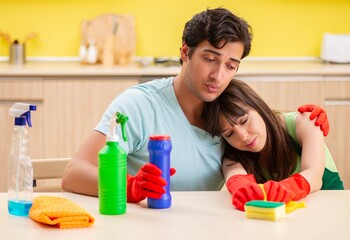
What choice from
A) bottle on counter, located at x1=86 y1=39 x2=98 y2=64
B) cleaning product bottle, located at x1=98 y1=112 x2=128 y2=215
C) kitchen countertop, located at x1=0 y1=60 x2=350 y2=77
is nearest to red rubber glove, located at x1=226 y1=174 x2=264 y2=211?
cleaning product bottle, located at x1=98 y1=112 x2=128 y2=215

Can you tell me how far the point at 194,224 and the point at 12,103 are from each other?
2617 millimetres

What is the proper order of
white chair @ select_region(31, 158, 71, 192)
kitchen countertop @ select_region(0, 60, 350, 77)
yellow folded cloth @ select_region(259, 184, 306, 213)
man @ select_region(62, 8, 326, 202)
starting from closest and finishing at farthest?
yellow folded cloth @ select_region(259, 184, 306, 213)
man @ select_region(62, 8, 326, 202)
white chair @ select_region(31, 158, 71, 192)
kitchen countertop @ select_region(0, 60, 350, 77)

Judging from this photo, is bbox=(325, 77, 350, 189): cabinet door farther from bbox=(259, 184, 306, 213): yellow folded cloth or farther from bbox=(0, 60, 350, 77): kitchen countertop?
bbox=(259, 184, 306, 213): yellow folded cloth

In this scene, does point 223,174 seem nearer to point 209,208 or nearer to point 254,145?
point 254,145

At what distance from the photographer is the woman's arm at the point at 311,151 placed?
89.0 inches

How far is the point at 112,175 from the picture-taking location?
189 centimetres

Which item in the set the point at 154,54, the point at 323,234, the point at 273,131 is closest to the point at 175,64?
the point at 154,54

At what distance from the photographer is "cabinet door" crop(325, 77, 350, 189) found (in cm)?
431

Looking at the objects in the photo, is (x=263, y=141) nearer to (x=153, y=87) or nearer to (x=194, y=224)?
(x=153, y=87)

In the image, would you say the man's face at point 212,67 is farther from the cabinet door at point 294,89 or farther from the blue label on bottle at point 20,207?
the cabinet door at point 294,89

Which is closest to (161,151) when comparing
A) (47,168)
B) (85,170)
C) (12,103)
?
(85,170)

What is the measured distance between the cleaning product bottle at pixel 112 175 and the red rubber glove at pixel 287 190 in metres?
0.41

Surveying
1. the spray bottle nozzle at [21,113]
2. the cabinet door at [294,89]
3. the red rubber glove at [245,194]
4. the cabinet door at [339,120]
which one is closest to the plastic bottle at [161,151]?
the red rubber glove at [245,194]

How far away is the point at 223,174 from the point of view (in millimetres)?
2459
